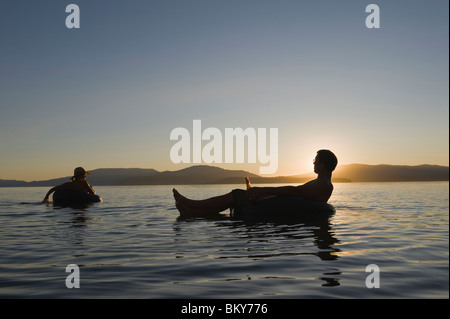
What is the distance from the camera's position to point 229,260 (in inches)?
255

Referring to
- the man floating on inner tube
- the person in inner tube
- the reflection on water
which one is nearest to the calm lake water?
the reflection on water

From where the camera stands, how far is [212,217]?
45.7 ft

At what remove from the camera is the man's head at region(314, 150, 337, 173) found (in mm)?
12266

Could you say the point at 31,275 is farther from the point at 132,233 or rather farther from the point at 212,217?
the point at 212,217

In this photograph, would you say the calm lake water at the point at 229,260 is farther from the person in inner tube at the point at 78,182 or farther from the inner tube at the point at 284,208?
the person in inner tube at the point at 78,182

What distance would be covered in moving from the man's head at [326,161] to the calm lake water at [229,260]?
6.31 feet

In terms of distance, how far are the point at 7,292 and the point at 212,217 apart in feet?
30.9

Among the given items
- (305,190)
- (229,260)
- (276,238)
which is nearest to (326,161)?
(305,190)

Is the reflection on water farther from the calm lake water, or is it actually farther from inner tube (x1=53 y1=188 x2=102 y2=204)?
inner tube (x1=53 y1=188 x2=102 y2=204)

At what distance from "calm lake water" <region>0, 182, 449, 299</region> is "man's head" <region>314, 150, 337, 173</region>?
6.31 feet

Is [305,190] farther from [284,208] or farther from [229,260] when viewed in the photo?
[229,260]

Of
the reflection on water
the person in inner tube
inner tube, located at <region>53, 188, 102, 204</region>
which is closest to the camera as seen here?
the reflection on water

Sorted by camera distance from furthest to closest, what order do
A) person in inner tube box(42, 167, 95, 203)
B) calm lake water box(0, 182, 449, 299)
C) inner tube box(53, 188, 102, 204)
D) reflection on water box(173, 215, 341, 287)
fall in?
person in inner tube box(42, 167, 95, 203) → inner tube box(53, 188, 102, 204) → reflection on water box(173, 215, 341, 287) → calm lake water box(0, 182, 449, 299)
